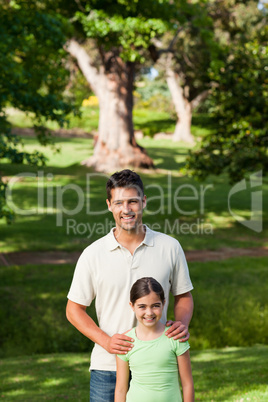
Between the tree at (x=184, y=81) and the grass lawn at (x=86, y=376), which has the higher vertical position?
the tree at (x=184, y=81)

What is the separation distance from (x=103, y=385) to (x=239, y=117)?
16.1m

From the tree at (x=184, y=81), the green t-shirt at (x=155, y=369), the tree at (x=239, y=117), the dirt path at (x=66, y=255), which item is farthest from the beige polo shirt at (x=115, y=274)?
the tree at (x=184, y=81)

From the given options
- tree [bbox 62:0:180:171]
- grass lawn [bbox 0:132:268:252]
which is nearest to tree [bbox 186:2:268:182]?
grass lawn [bbox 0:132:268:252]

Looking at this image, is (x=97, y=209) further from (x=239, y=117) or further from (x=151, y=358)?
(x=151, y=358)

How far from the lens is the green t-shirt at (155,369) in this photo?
3.21 meters

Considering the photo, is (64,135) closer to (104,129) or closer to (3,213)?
(104,129)

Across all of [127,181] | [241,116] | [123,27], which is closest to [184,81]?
[123,27]

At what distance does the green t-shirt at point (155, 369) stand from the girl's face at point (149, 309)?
11 cm

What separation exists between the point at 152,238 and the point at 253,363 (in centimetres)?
670

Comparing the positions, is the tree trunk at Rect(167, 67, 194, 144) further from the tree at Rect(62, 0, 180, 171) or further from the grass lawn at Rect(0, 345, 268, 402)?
the grass lawn at Rect(0, 345, 268, 402)

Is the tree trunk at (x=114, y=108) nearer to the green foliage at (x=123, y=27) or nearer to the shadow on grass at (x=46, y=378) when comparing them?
the green foliage at (x=123, y=27)

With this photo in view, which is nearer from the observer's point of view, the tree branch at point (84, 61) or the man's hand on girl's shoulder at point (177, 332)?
the man's hand on girl's shoulder at point (177, 332)

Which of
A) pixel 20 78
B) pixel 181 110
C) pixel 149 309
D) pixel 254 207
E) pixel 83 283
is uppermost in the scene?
pixel 181 110

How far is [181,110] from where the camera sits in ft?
155
